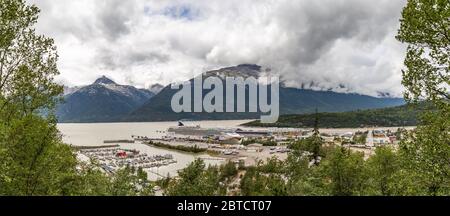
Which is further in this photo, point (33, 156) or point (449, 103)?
point (33, 156)

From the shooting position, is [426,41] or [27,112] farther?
[27,112]

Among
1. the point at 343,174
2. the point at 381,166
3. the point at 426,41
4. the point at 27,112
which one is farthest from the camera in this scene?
the point at 381,166

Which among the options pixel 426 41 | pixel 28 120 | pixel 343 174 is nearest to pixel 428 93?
pixel 426 41

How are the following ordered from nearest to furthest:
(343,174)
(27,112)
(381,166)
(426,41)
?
(426,41) < (27,112) < (343,174) < (381,166)

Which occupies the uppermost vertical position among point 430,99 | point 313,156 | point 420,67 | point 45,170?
point 420,67

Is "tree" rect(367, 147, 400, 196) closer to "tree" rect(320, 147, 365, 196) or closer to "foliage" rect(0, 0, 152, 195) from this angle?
"tree" rect(320, 147, 365, 196)

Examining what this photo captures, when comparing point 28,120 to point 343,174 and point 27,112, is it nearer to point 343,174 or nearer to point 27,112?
point 27,112

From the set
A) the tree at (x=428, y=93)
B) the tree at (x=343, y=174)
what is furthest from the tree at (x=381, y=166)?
the tree at (x=428, y=93)

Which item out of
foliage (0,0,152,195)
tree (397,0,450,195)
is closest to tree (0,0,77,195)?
foliage (0,0,152,195)

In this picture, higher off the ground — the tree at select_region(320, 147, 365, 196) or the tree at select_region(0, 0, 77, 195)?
the tree at select_region(0, 0, 77, 195)
